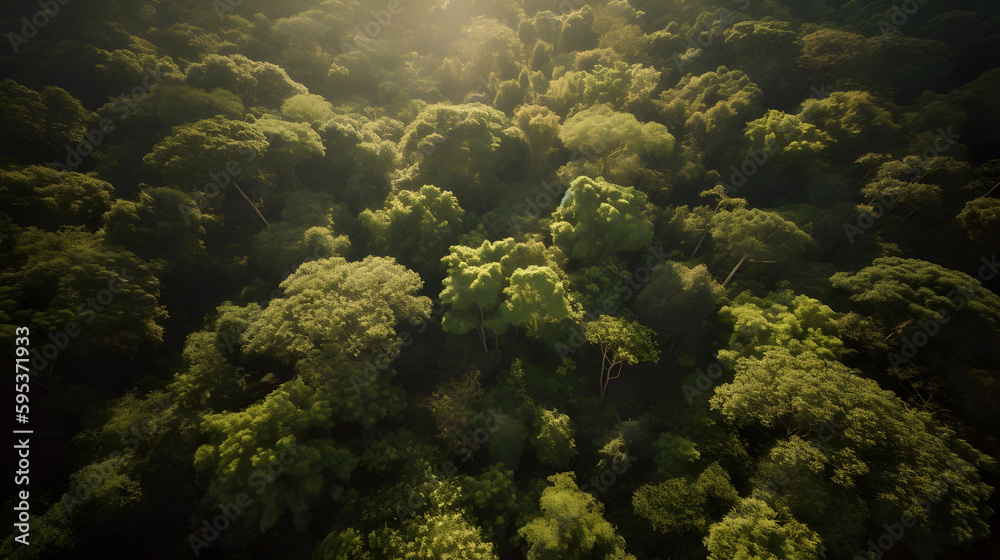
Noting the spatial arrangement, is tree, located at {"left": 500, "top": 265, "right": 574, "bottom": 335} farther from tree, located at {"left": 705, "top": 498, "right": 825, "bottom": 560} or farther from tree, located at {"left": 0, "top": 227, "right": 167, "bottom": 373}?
tree, located at {"left": 0, "top": 227, "right": 167, "bottom": 373}

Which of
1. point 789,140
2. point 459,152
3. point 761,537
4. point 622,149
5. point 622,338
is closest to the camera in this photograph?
point 761,537

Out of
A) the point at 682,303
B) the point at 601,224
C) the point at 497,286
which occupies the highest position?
the point at 601,224

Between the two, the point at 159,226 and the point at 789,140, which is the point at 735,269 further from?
the point at 159,226

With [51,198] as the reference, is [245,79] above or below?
above

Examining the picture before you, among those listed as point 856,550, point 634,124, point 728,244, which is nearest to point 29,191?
point 634,124

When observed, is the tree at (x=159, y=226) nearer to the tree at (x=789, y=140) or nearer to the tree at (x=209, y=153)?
the tree at (x=209, y=153)

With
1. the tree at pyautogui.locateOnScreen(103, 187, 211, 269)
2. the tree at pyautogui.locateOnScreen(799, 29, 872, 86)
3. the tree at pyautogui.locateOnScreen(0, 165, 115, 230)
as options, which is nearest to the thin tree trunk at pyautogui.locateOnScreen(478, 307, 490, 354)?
the tree at pyautogui.locateOnScreen(103, 187, 211, 269)

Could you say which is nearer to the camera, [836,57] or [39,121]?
[39,121]

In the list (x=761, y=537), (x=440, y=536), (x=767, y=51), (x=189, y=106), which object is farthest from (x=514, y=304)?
(x=767, y=51)
